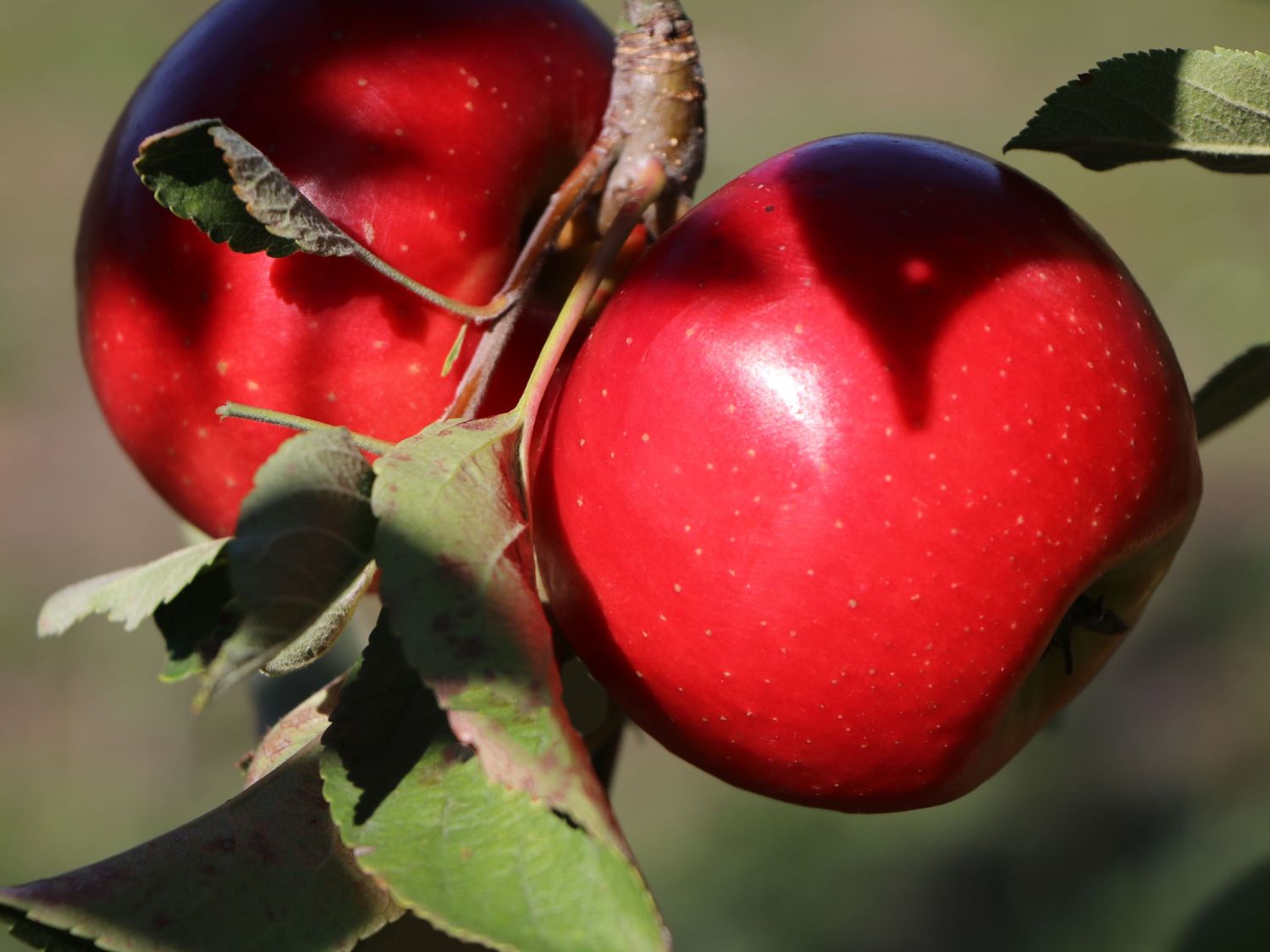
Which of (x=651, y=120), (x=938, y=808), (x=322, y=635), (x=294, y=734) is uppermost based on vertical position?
(x=651, y=120)

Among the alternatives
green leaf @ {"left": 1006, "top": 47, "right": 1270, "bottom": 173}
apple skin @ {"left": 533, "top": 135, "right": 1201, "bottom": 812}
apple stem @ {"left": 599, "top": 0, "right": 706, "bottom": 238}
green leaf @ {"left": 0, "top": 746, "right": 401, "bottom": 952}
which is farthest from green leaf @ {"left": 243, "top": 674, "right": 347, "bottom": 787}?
green leaf @ {"left": 1006, "top": 47, "right": 1270, "bottom": 173}

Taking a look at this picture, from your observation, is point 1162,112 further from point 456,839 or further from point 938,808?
point 938,808

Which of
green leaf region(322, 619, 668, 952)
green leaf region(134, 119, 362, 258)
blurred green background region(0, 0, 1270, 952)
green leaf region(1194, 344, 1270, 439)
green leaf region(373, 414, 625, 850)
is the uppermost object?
green leaf region(134, 119, 362, 258)

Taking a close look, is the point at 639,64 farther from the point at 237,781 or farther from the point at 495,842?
the point at 237,781

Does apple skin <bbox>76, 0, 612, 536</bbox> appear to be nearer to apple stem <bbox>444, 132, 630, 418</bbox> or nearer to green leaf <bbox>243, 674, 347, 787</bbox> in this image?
apple stem <bbox>444, 132, 630, 418</bbox>

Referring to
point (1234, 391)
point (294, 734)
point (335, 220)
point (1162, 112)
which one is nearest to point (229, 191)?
point (335, 220)
